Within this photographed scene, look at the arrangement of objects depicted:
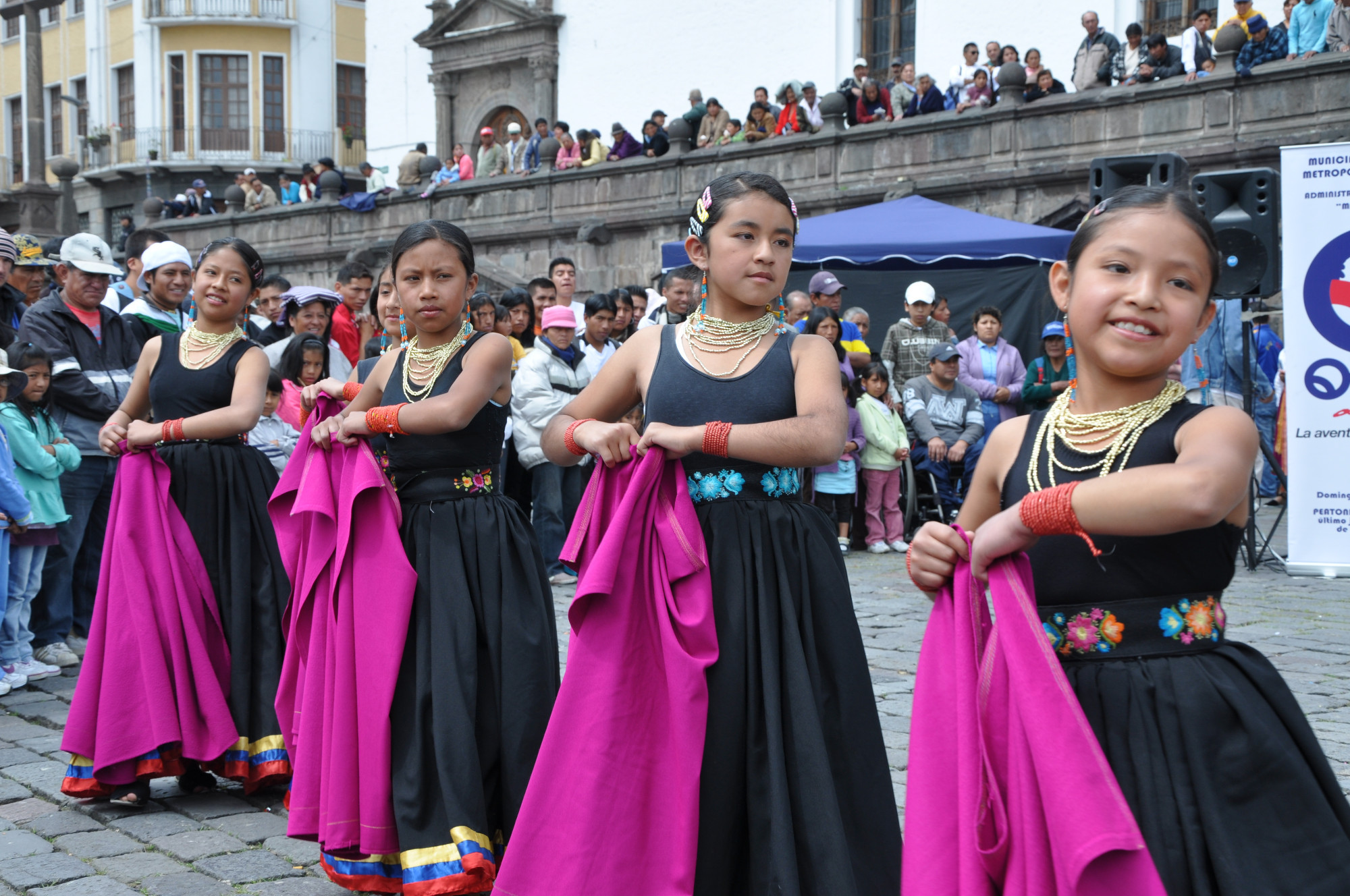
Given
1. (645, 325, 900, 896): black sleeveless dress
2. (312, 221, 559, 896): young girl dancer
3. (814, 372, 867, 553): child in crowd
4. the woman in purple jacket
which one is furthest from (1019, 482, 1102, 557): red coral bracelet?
the woman in purple jacket

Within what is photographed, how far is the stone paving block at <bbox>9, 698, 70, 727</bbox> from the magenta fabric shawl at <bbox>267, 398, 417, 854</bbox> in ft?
7.78

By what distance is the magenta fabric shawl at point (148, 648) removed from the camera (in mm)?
4477

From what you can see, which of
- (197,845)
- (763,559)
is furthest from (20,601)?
(763,559)

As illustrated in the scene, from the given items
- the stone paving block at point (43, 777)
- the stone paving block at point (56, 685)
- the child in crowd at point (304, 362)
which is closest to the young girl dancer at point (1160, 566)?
the stone paving block at point (43, 777)

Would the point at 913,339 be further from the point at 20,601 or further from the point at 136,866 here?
the point at 136,866

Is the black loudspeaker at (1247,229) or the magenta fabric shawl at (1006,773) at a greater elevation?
the black loudspeaker at (1247,229)

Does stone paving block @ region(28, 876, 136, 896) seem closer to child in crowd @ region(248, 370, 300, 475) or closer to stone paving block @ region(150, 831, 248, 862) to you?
stone paving block @ region(150, 831, 248, 862)

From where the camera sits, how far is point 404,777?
142 inches

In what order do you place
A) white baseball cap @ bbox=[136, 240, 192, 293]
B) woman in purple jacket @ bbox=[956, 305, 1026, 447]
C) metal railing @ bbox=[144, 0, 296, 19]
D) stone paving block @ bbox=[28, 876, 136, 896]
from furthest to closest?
1. metal railing @ bbox=[144, 0, 296, 19]
2. woman in purple jacket @ bbox=[956, 305, 1026, 447]
3. white baseball cap @ bbox=[136, 240, 192, 293]
4. stone paving block @ bbox=[28, 876, 136, 896]

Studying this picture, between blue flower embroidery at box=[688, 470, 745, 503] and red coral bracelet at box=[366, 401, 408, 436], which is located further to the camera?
red coral bracelet at box=[366, 401, 408, 436]

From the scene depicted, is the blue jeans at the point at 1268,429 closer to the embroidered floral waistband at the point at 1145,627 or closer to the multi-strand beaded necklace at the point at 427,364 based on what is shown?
the multi-strand beaded necklace at the point at 427,364

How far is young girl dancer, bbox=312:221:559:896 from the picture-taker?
3.57m

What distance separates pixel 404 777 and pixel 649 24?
26.4 metres

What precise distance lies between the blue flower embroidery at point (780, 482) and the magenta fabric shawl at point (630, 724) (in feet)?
0.75
